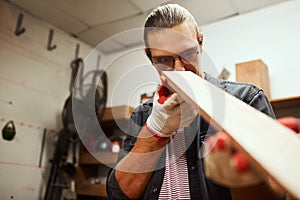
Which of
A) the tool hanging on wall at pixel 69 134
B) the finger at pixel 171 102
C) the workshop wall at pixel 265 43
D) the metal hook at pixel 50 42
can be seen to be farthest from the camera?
the metal hook at pixel 50 42

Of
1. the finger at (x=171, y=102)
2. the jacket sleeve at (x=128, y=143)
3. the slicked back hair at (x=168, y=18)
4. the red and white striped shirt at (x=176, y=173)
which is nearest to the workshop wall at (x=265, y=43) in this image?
the jacket sleeve at (x=128, y=143)

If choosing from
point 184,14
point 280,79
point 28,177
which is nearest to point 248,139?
point 184,14

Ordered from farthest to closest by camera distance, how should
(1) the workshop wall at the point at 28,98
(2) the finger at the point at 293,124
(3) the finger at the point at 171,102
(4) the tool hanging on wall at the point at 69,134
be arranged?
1. (4) the tool hanging on wall at the point at 69,134
2. (1) the workshop wall at the point at 28,98
3. (3) the finger at the point at 171,102
4. (2) the finger at the point at 293,124

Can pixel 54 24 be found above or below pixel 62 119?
above

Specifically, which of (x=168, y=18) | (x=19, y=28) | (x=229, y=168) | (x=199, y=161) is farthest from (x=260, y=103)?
(x=19, y=28)

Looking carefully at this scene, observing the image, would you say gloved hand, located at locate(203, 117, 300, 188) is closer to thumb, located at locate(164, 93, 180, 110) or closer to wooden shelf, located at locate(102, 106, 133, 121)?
thumb, located at locate(164, 93, 180, 110)

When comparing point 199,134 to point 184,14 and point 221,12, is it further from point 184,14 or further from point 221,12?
point 221,12

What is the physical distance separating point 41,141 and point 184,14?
165 centimetres

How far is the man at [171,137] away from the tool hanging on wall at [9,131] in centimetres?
125

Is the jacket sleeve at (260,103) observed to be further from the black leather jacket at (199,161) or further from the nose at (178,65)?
the nose at (178,65)

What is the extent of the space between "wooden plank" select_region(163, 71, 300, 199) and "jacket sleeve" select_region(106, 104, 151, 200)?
0.48m

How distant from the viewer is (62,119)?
213cm

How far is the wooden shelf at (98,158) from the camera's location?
A: 195 cm

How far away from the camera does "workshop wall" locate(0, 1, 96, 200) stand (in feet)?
6.13
